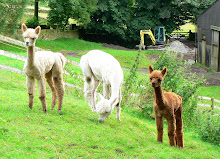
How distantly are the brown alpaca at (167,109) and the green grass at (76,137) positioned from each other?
362mm

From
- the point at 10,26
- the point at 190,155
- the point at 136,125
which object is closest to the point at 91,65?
the point at 136,125

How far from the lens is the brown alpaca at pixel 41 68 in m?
8.39

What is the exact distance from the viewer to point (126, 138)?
8.62 meters

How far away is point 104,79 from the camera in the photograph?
9602 millimetres

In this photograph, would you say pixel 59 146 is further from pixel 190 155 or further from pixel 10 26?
pixel 10 26

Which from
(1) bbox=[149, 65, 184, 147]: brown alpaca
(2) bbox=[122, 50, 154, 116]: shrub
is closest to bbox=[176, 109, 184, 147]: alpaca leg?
(1) bbox=[149, 65, 184, 147]: brown alpaca

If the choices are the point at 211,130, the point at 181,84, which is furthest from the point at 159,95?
the point at 181,84

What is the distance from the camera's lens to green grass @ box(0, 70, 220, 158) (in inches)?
276

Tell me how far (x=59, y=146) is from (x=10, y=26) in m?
25.2

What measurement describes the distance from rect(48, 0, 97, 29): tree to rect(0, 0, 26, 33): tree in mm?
8951

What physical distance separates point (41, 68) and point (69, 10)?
3336 centimetres

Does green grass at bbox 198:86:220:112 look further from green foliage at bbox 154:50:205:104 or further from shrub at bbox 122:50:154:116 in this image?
shrub at bbox 122:50:154:116

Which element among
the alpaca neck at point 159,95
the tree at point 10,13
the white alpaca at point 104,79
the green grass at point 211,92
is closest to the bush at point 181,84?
the white alpaca at point 104,79

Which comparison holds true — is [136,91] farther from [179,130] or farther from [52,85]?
[179,130]
